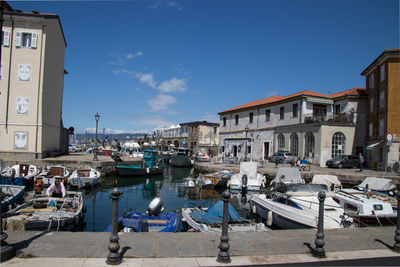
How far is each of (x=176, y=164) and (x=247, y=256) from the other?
41843mm

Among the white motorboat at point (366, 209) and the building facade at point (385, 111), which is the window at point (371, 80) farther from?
the white motorboat at point (366, 209)

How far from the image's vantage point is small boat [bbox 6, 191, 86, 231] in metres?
9.77

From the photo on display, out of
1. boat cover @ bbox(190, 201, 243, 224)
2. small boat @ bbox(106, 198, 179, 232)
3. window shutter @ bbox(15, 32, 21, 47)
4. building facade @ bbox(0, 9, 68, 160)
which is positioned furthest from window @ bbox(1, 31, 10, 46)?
boat cover @ bbox(190, 201, 243, 224)

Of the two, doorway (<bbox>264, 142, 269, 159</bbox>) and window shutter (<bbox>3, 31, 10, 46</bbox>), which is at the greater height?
window shutter (<bbox>3, 31, 10, 46</bbox>)

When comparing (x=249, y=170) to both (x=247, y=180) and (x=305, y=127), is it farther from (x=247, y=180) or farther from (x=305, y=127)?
(x=305, y=127)

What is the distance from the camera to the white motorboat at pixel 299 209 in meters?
10.8

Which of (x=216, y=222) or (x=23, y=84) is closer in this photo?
(x=216, y=222)

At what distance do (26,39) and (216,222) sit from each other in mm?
28680

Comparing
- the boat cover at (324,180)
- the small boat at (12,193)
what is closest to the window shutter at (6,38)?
the small boat at (12,193)

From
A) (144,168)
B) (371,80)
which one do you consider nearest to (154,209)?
(144,168)

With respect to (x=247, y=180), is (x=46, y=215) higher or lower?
lower

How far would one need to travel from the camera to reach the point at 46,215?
35.5 feet

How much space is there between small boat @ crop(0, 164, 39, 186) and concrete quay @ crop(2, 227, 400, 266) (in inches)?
634

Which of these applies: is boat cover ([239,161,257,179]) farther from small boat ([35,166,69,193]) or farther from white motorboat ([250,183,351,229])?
small boat ([35,166,69,193])
